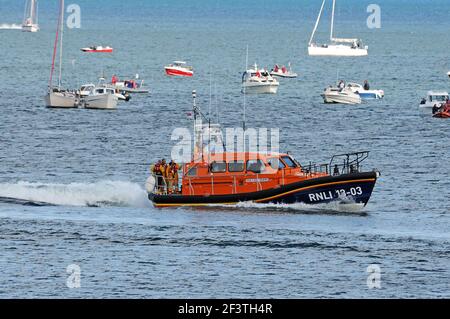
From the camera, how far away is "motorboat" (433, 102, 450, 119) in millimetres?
102312

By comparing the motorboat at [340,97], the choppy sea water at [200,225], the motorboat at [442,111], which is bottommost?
the choppy sea water at [200,225]

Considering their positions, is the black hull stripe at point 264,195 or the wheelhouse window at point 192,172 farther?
the wheelhouse window at point 192,172

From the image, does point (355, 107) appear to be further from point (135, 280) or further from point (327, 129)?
point (135, 280)

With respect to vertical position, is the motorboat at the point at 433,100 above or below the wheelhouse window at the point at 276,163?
above

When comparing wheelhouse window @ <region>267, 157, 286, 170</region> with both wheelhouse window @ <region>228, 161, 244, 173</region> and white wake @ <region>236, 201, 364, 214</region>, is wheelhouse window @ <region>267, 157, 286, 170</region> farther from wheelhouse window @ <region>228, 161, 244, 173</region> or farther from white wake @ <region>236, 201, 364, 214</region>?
white wake @ <region>236, 201, 364, 214</region>

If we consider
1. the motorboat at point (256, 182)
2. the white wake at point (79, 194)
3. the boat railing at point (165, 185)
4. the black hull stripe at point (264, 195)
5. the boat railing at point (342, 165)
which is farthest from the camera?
the white wake at point (79, 194)

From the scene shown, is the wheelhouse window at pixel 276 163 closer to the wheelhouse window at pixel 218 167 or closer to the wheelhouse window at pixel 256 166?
the wheelhouse window at pixel 256 166

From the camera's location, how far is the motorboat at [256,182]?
52.7 m

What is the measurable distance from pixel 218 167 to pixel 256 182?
161 centimetres

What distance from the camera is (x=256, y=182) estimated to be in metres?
53.6

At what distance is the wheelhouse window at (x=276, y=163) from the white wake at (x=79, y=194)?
610 centimetres

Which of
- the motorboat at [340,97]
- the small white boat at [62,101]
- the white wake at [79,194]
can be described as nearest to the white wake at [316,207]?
the white wake at [79,194]

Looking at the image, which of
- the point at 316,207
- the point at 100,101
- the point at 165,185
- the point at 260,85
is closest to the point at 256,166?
the point at 316,207

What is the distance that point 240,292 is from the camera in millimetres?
40906
